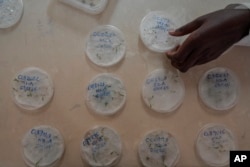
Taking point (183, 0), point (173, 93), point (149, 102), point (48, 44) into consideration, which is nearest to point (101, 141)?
point (149, 102)

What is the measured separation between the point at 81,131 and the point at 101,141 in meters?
0.09

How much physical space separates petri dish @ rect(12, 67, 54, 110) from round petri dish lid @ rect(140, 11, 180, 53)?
43 cm

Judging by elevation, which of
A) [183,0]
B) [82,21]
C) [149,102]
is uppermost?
[183,0]

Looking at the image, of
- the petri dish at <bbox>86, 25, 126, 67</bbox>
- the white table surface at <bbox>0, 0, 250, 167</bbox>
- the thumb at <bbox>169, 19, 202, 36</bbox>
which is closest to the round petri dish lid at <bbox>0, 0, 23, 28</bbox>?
the white table surface at <bbox>0, 0, 250, 167</bbox>

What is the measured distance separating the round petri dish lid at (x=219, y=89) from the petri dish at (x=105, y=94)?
336 mm

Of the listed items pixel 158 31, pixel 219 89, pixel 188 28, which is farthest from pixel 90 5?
pixel 219 89

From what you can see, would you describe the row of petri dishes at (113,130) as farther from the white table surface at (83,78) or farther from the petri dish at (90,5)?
the petri dish at (90,5)

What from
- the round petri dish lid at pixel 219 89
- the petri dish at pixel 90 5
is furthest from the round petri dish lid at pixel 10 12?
the round petri dish lid at pixel 219 89

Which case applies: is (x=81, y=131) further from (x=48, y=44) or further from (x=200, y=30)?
(x=200, y=30)

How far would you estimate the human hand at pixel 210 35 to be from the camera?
3.63ft

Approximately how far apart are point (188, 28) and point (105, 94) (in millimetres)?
420

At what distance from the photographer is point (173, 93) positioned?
1.21 metres

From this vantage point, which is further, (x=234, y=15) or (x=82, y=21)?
(x=82, y=21)

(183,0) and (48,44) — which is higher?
(183,0)
